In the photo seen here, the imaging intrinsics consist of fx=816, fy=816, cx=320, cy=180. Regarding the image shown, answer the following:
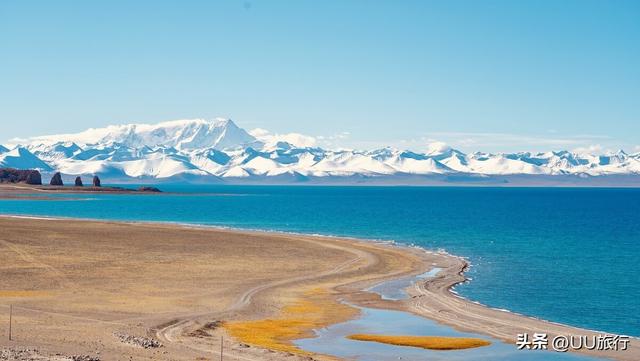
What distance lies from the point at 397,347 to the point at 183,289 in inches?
741

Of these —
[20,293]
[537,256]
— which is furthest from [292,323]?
[537,256]

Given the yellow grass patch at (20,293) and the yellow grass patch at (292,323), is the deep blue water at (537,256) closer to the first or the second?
the yellow grass patch at (292,323)

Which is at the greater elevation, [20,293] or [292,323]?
[20,293]

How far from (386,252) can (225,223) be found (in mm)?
48470

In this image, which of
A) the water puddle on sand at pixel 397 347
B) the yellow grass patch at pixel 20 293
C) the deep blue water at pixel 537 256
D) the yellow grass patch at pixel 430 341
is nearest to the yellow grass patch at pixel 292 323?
the water puddle on sand at pixel 397 347

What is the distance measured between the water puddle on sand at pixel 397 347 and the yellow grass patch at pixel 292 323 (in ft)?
2.71

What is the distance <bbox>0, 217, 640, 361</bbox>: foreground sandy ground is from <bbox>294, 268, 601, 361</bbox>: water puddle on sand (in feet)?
4.59

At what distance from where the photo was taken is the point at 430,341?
3688cm

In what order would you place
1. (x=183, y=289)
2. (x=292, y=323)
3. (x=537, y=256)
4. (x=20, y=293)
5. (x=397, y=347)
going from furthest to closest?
1. (x=537, y=256)
2. (x=183, y=289)
3. (x=20, y=293)
4. (x=292, y=323)
5. (x=397, y=347)

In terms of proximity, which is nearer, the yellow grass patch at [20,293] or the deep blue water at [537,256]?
the yellow grass patch at [20,293]

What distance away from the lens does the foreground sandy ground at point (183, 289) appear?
33750mm

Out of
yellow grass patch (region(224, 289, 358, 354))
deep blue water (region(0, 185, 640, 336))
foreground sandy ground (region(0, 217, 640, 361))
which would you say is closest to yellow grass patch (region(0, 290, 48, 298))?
foreground sandy ground (region(0, 217, 640, 361))

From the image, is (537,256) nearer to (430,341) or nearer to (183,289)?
(183,289)

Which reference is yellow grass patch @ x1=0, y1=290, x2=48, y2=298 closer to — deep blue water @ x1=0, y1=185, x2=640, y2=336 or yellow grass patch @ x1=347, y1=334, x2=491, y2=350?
yellow grass patch @ x1=347, y1=334, x2=491, y2=350
